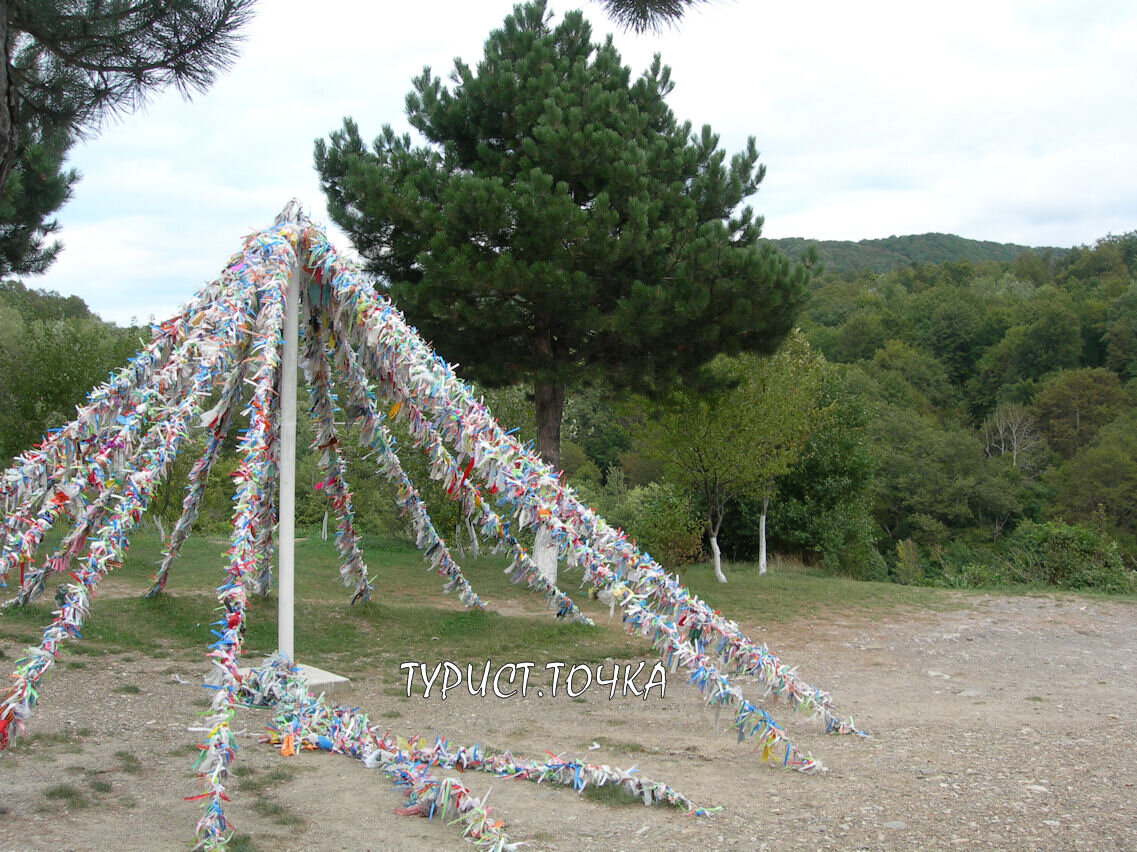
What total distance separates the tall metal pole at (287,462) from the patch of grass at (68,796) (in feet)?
6.12

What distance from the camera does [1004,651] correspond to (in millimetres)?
9469

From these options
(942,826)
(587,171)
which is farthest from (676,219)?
(942,826)

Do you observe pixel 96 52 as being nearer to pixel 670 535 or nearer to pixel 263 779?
pixel 263 779

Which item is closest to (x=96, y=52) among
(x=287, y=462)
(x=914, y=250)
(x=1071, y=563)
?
(x=287, y=462)

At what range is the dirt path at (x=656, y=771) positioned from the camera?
408 cm

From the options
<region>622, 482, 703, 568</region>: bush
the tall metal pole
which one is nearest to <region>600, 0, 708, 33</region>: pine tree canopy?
the tall metal pole

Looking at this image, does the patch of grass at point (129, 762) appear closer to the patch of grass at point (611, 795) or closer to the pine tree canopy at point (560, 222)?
the patch of grass at point (611, 795)

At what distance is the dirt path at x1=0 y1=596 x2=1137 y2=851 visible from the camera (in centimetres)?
408

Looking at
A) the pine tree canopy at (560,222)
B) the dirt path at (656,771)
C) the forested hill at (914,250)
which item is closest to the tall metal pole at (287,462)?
the dirt path at (656,771)

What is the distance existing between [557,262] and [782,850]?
6.84m

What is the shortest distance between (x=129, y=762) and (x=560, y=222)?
644 centimetres

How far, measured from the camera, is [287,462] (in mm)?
6246

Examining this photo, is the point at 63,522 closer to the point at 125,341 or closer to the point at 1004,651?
the point at 125,341

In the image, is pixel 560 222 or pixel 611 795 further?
pixel 560 222
